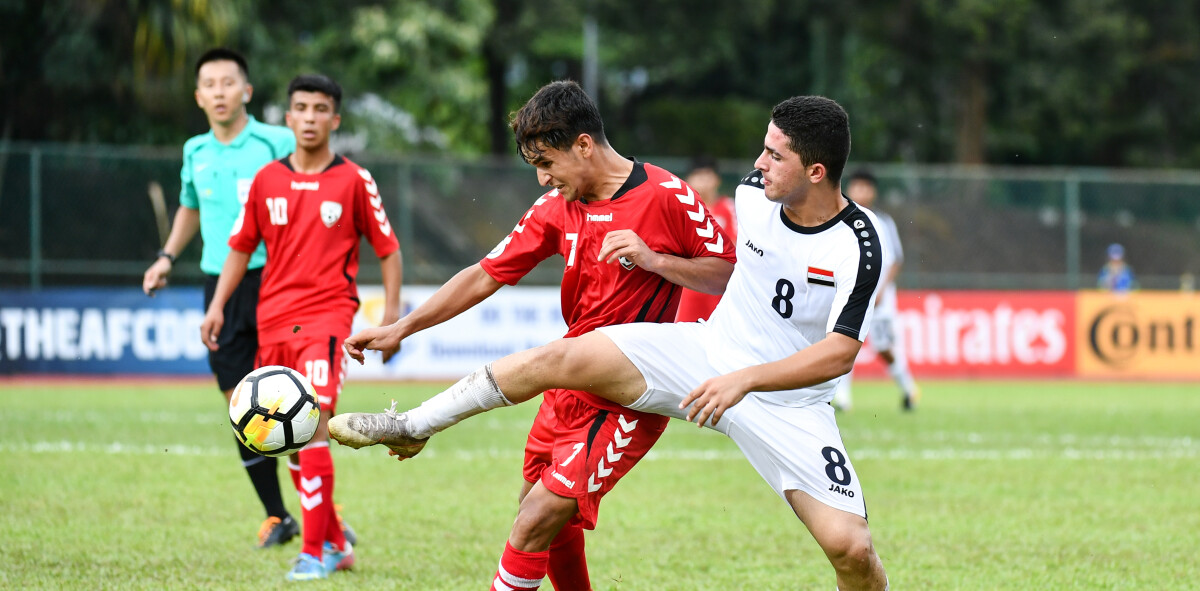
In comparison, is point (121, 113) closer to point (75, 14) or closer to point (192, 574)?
point (75, 14)

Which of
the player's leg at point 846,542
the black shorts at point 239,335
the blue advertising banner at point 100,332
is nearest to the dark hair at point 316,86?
the black shorts at point 239,335

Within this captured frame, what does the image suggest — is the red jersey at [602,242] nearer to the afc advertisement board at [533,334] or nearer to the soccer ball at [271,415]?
the soccer ball at [271,415]

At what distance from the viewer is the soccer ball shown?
450 centimetres

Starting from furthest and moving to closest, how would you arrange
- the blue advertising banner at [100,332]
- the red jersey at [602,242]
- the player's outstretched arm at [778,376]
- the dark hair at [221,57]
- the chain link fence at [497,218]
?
the chain link fence at [497,218], the blue advertising banner at [100,332], the dark hair at [221,57], the red jersey at [602,242], the player's outstretched arm at [778,376]

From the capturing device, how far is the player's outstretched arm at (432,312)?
174 inches

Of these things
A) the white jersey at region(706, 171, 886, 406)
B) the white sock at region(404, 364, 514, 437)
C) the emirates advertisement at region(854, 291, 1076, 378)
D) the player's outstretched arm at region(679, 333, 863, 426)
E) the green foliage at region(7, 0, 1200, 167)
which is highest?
the green foliage at region(7, 0, 1200, 167)

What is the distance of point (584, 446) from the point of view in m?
4.26

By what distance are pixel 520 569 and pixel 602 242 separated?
1152 mm

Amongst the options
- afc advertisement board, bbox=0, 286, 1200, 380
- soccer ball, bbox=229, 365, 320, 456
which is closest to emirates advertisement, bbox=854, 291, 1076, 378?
afc advertisement board, bbox=0, 286, 1200, 380

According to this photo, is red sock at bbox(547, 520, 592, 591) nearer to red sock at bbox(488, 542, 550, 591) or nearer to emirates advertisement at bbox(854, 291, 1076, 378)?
red sock at bbox(488, 542, 550, 591)

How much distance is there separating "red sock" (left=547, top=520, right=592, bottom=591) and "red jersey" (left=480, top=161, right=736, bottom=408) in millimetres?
624

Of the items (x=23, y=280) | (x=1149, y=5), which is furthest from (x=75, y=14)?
(x=1149, y=5)

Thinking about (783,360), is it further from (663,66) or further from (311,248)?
(663,66)

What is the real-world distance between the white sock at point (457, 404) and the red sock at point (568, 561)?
74cm
